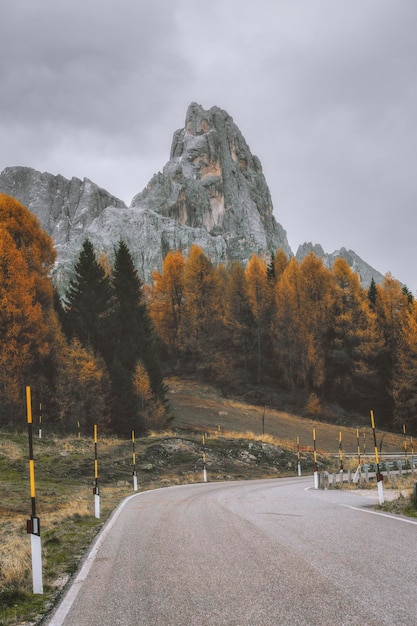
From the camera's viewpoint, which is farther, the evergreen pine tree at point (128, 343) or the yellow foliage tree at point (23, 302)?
the evergreen pine tree at point (128, 343)

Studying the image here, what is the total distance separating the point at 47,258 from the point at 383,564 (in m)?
32.8

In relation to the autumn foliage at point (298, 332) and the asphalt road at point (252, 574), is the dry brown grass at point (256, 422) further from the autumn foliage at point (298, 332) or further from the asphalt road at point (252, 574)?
the asphalt road at point (252, 574)

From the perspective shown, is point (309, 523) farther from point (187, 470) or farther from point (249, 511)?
point (187, 470)

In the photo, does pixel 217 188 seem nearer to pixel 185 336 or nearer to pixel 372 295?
pixel 372 295

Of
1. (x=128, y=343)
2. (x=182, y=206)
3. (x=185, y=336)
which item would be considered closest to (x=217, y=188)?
(x=182, y=206)

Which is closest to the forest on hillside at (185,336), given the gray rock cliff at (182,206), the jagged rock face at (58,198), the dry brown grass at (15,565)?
the dry brown grass at (15,565)

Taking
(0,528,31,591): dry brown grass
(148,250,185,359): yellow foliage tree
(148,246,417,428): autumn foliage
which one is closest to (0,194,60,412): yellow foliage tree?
(0,528,31,591): dry brown grass

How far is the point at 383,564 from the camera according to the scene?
570 cm

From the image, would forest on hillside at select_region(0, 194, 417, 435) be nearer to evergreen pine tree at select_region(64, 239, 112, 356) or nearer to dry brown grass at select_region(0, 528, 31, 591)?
evergreen pine tree at select_region(64, 239, 112, 356)

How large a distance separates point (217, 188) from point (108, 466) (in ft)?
380

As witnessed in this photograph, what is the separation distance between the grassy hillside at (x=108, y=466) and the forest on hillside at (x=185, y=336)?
3561mm

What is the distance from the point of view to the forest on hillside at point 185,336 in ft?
109

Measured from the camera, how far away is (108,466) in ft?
83.5

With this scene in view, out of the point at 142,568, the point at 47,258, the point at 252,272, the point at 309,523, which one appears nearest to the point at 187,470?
the point at 47,258
